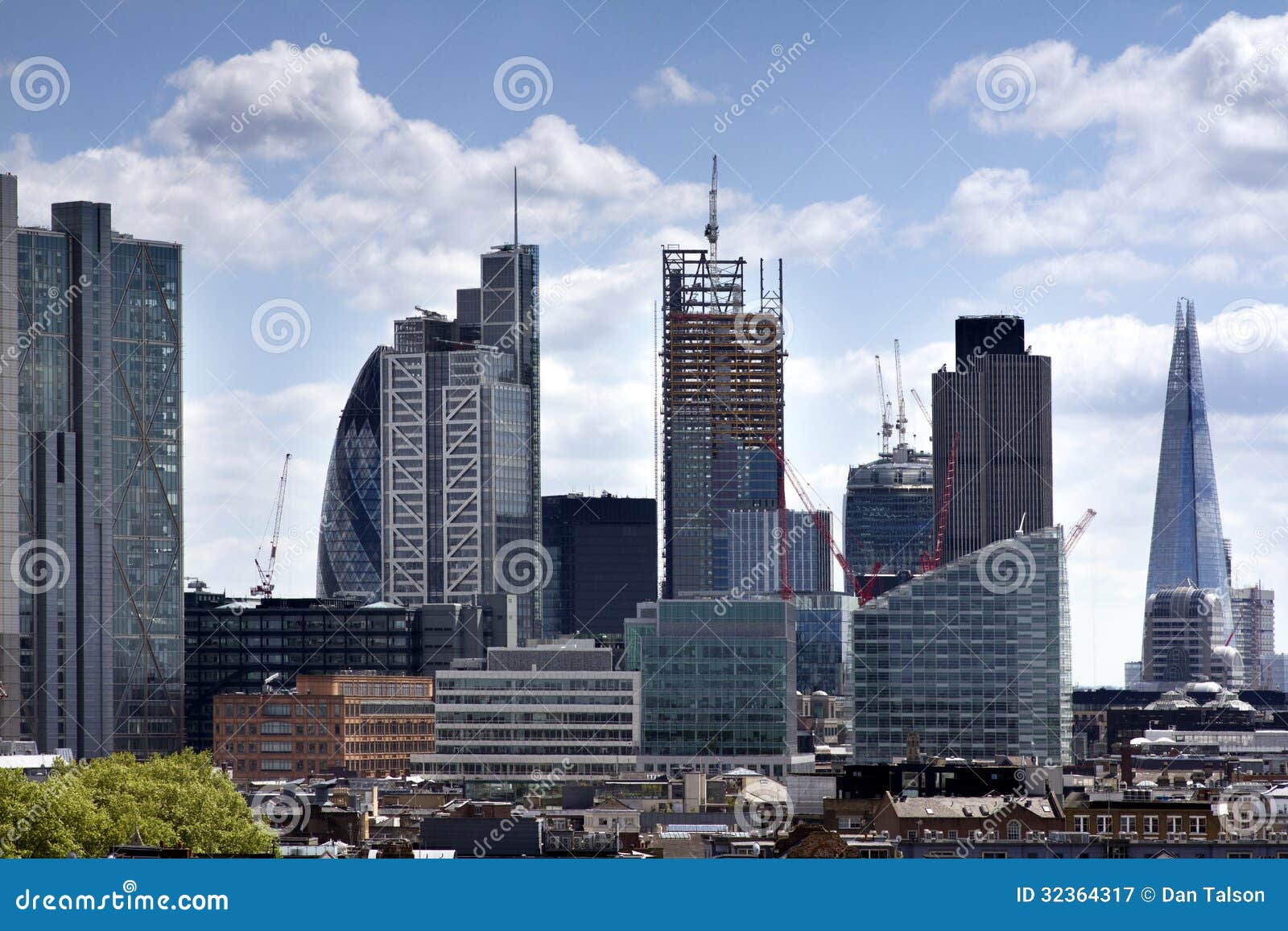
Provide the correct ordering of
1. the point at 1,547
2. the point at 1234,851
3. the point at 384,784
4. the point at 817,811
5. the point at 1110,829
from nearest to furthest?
the point at 1234,851 < the point at 1110,829 < the point at 817,811 < the point at 384,784 < the point at 1,547

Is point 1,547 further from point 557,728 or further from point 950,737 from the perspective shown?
point 950,737

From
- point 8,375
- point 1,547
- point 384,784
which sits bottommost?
point 384,784

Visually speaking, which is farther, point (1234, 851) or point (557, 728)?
point (557, 728)

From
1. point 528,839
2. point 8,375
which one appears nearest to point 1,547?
point 8,375

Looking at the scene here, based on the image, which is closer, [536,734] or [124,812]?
[124,812]

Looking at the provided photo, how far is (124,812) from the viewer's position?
260ft

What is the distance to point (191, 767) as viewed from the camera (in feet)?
327

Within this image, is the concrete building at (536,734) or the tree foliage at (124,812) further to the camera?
the concrete building at (536,734)

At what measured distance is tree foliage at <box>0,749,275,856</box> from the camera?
229 feet

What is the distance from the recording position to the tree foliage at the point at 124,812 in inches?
2751

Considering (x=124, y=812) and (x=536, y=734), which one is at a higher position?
(x=124, y=812)

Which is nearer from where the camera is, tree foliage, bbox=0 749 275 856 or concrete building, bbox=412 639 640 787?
tree foliage, bbox=0 749 275 856
